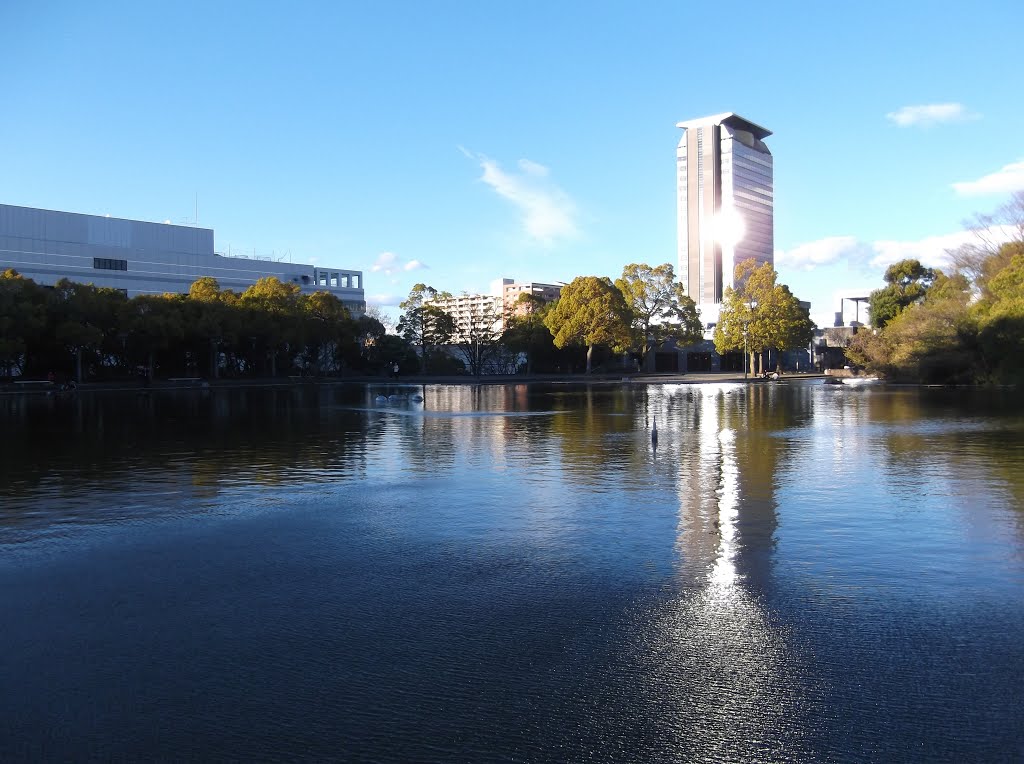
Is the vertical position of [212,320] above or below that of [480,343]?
above

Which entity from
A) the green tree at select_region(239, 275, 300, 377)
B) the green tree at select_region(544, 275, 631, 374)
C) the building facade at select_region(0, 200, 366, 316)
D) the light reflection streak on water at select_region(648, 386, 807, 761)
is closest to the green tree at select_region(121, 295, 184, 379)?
the green tree at select_region(239, 275, 300, 377)

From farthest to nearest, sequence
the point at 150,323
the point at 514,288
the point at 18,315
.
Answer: the point at 514,288, the point at 150,323, the point at 18,315

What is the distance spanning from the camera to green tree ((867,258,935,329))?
72.1m

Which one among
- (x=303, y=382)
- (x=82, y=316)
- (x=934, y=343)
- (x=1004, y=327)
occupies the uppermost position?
(x=82, y=316)

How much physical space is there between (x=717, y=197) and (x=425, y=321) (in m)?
107

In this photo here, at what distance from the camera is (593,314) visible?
70.2 meters

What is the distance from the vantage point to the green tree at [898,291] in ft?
236

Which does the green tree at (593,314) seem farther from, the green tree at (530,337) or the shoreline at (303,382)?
the green tree at (530,337)

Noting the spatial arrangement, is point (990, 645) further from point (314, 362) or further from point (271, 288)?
point (314, 362)

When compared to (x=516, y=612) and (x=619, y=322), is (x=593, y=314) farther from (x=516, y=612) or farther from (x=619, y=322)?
(x=516, y=612)

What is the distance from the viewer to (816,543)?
8539 mm

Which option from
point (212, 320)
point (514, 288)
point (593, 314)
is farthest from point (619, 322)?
point (514, 288)

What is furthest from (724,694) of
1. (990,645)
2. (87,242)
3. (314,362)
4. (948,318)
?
(87,242)

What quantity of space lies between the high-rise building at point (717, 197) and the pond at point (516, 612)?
156m
